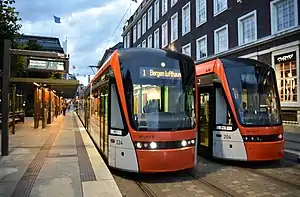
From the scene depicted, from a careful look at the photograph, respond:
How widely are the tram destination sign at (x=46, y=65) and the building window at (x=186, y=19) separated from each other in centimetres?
2015

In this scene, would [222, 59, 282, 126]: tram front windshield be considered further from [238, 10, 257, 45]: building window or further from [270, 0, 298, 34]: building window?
[238, 10, 257, 45]: building window

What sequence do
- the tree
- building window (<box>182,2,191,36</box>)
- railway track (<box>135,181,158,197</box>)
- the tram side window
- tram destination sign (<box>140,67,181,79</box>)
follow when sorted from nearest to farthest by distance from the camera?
railway track (<box>135,181,158,197</box>) → tram destination sign (<box>140,67,181,79</box>) → the tram side window → the tree → building window (<box>182,2,191,36</box>)

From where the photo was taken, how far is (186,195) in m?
6.12

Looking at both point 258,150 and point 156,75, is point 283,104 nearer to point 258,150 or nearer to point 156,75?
point 258,150

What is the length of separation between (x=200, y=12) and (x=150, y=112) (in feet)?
74.4

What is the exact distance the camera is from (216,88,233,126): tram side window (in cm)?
893

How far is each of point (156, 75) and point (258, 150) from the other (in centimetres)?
348

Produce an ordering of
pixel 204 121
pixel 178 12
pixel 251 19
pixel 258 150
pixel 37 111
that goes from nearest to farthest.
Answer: pixel 258 150
pixel 204 121
pixel 251 19
pixel 37 111
pixel 178 12

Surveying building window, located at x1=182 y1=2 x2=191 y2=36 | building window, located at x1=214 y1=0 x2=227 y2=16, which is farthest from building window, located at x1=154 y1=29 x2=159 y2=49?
building window, located at x1=214 y1=0 x2=227 y2=16

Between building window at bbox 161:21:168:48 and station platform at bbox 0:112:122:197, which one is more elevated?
building window at bbox 161:21:168:48

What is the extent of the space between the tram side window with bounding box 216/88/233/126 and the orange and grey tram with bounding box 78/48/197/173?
Result: 1.64 meters

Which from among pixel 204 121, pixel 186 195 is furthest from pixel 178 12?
pixel 186 195

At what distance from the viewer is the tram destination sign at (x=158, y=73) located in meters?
7.37

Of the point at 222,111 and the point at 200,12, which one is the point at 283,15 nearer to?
the point at 200,12
